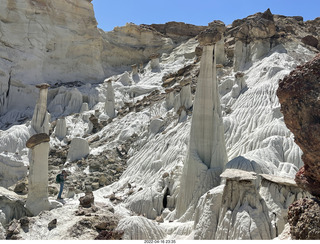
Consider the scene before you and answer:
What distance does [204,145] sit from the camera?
16375 mm

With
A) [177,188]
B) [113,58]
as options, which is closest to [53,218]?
[177,188]

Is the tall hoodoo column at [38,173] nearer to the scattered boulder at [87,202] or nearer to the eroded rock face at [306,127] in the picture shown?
the scattered boulder at [87,202]

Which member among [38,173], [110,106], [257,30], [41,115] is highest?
[257,30]

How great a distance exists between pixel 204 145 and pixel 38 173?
22.7 feet

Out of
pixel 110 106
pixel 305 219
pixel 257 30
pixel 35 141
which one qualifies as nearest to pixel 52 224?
pixel 35 141

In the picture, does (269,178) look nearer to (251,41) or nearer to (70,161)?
(70,161)

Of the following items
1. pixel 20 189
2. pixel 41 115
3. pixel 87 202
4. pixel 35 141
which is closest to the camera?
pixel 87 202

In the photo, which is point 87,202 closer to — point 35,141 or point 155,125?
point 35,141

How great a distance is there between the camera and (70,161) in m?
25.6

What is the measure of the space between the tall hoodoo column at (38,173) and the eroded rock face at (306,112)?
1167 centimetres

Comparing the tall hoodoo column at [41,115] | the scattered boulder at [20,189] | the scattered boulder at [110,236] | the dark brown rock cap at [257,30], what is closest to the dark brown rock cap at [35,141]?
the scattered boulder at [20,189]

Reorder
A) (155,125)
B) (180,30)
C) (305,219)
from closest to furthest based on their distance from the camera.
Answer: (305,219)
(155,125)
(180,30)

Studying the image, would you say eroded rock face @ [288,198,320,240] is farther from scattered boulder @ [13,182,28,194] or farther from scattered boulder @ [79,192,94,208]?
scattered boulder @ [13,182,28,194]

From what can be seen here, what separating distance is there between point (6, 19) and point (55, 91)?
32.0 feet
